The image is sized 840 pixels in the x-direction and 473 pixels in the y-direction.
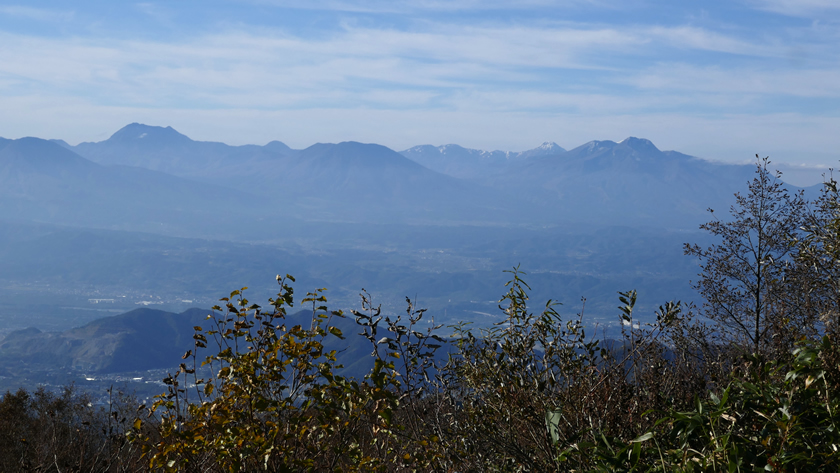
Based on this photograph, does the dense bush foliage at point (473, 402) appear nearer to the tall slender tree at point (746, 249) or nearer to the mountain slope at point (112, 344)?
the tall slender tree at point (746, 249)

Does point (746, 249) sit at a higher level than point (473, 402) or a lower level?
higher

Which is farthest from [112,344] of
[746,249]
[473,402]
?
[473,402]

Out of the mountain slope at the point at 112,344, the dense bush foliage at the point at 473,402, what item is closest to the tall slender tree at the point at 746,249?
the dense bush foliage at the point at 473,402

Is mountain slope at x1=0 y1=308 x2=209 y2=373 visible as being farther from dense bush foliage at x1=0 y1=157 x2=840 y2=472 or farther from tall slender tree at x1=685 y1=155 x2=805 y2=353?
dense bush foliage at x1=0 y1=157 x2=840 y2=472

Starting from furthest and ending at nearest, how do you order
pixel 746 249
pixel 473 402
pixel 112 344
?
pixel 112 344 < pixel 746 249 < pixel 473 402

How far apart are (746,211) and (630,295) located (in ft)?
34.9

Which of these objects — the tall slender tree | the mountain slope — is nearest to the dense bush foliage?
the tall slender tree

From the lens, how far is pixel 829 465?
188cm

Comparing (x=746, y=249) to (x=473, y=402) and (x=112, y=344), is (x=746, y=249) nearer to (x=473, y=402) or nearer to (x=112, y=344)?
(x=473, y=402)

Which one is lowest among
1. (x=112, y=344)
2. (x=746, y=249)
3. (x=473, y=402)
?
(x=112, y=344)

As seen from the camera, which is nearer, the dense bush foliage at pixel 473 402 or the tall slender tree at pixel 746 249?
the dense bush foliage at pixel 473 402

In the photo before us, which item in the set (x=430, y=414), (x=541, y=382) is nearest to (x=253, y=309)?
(x=541, y=382)

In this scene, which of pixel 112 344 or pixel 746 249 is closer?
pixel 746 249

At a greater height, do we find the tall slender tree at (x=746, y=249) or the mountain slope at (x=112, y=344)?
the tall slender tree at (x=746, y=249)
